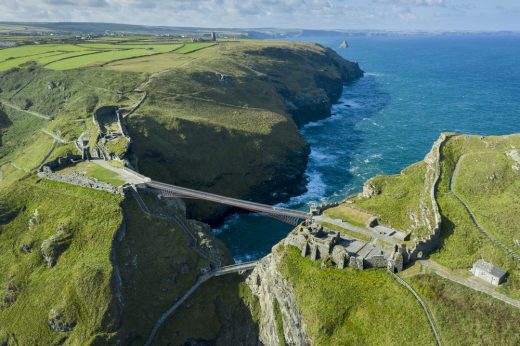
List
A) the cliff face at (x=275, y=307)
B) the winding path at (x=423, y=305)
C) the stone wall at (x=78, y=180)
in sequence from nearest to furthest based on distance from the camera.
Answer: the winding path at (x=423, y=305)
the cliff face at (x=275, y=307)
the stone wall at (x=78, y=180)

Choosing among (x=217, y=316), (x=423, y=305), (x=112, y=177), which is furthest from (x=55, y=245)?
(x=423, y=305)

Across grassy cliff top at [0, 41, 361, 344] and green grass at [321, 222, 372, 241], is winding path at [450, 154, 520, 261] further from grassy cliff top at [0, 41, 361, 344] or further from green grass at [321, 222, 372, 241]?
grassy cliff top at [0, 41, 361, 344]

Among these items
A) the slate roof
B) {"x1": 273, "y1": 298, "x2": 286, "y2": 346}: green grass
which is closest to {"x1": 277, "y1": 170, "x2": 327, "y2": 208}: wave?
{"x1": 273, "y1": 298, "x2": 286, "y2": 346}: green grass

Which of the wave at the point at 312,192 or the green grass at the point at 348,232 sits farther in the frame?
the wave at the point at 312,192

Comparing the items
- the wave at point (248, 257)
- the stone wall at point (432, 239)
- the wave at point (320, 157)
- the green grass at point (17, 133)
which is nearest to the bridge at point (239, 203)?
the wave at point (248, 257)

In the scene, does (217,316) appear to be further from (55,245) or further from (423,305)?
(423,305)

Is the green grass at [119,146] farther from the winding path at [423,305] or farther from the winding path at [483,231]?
the winding path at [483,231]
